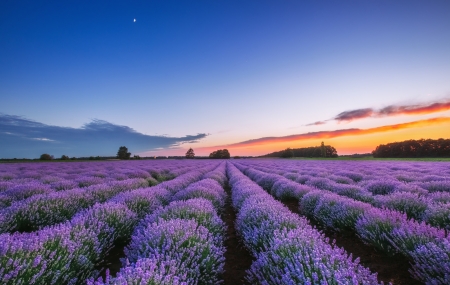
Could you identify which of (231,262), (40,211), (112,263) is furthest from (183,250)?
(40,211)

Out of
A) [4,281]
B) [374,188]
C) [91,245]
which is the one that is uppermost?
[4,281]

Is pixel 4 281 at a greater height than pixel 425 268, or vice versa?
pixel 4 281

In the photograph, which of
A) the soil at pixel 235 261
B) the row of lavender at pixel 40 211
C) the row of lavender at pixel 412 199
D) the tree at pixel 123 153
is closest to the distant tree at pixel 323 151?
the tree at pixel 123 153

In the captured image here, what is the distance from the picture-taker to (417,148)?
175 ft

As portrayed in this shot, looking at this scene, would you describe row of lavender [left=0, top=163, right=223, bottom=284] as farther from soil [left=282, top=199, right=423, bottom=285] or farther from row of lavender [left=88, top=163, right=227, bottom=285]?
soil [left=282, top=199, right=423, bottom=285]

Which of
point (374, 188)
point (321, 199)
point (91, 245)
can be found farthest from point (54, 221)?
point (374, 188)

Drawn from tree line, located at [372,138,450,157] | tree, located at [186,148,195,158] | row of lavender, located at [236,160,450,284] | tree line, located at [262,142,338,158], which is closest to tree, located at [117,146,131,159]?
tree, located at [186,148,195,158]

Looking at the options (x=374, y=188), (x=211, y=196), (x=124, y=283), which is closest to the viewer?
(x=124, y=283)

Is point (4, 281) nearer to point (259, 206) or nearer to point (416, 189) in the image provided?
point (259, 206)

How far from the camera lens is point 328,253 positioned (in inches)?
85.3

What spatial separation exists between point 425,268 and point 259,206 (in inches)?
93.0

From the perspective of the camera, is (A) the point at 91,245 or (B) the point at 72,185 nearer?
(A) the point at 91,245

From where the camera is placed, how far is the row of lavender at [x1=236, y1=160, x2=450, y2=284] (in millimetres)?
2469

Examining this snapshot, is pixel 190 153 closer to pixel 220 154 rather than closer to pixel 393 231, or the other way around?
pixel 220 154
